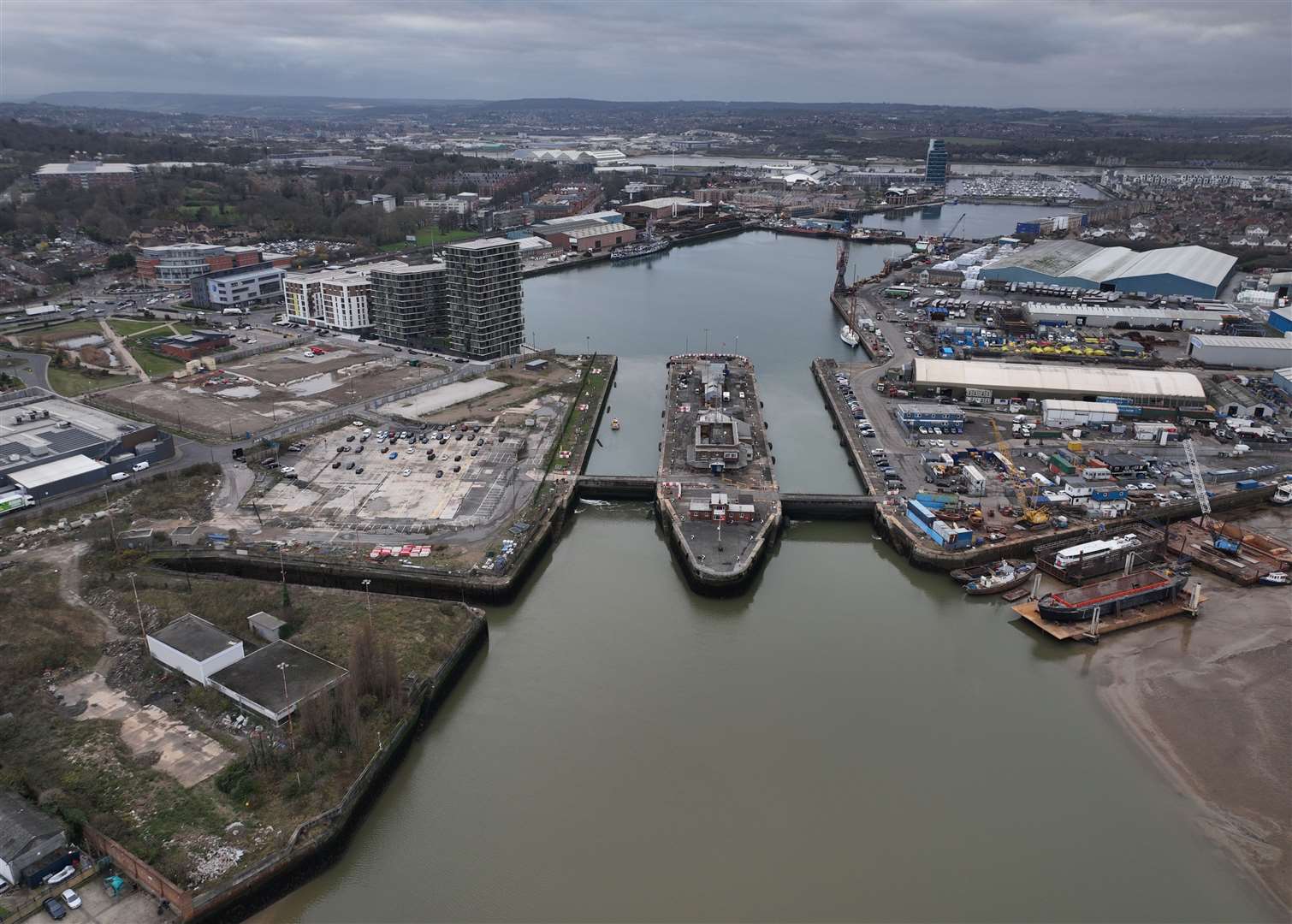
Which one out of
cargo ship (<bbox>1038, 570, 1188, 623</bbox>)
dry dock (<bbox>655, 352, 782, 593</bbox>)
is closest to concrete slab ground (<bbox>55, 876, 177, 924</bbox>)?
dry dock (<bbox>655, 352, 782, 593</bbox>)

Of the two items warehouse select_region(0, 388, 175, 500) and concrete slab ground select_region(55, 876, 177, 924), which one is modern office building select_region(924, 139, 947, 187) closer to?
warehouse select_region(0, 388, 175, 500)

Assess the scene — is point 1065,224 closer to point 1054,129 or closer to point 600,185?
point 600,185

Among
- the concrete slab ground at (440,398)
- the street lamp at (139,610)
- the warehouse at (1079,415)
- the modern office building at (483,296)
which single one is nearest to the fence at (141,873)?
the street lamp at (139,610)

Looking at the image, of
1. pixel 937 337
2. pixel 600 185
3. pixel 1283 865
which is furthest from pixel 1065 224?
pixel 1283 865

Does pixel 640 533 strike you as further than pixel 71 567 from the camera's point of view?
Yes

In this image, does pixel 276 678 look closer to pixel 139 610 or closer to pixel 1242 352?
pixel 139 610

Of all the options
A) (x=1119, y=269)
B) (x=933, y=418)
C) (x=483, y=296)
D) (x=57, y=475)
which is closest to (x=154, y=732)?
(x=57, y=475)

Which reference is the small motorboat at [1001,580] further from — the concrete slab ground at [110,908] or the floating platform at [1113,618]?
the concrete slab ground at [110,908]
